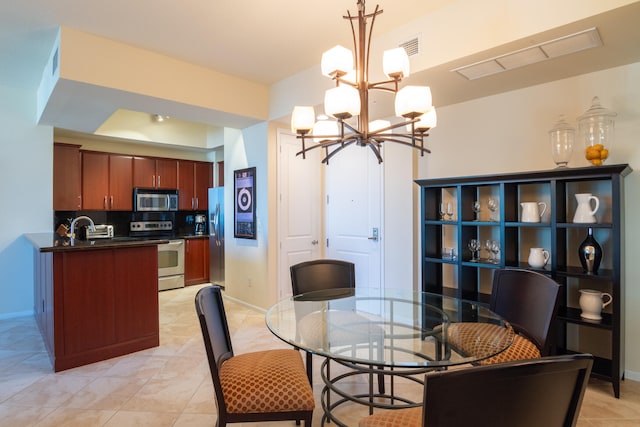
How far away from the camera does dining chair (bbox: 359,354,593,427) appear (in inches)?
36.0

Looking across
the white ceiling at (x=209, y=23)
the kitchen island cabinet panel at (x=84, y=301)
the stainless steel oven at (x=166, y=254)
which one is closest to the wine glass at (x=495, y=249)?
the white ceiling at (x=209, y=23)

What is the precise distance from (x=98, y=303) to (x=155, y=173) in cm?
328

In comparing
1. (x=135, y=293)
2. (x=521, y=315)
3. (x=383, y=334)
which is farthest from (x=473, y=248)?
(x=135, y=293)

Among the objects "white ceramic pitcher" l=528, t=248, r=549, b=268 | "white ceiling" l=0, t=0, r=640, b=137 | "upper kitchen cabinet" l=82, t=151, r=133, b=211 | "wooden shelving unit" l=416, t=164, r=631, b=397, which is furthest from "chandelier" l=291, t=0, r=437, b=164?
"upper kitchen cabinet" l=82, t=151, r=133, b=211

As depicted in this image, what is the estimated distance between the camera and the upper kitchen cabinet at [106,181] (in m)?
5.11

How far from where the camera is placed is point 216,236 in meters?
→ 5.62

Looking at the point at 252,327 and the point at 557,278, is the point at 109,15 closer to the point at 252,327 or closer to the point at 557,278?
the point at 252,327

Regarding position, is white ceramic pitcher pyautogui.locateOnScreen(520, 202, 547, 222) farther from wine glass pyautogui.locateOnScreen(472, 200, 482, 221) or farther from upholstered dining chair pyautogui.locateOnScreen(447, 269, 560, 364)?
upholstered dining chair pyautogui.locateOnScreen(447, 269, 560, 364)

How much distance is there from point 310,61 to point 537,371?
3.22 meters

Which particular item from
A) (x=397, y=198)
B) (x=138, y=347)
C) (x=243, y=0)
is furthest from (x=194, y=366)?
(x=243, y=0)

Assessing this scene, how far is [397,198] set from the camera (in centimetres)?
388

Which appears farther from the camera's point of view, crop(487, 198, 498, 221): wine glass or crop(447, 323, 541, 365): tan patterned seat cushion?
crop(487, 198, 498, 221): wine glass

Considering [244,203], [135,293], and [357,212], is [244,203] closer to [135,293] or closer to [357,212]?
[357,212]

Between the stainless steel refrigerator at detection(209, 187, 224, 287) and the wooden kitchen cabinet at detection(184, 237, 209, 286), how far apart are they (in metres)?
0.19
